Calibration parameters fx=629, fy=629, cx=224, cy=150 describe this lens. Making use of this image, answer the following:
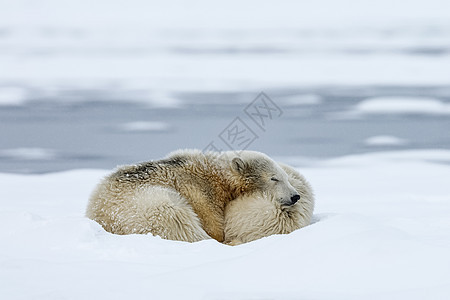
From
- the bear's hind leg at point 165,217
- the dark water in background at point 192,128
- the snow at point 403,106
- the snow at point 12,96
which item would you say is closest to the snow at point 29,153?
the dark water in background at point 192,128

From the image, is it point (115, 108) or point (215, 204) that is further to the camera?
point (115, 108)

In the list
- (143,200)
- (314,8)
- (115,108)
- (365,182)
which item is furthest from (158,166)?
(314,8)

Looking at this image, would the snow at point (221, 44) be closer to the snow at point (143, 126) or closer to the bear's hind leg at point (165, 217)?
the snow at point (143, 126)

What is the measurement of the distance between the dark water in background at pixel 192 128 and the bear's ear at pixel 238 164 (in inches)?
114

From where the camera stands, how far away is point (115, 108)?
10.2 meters

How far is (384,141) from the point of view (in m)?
7.95

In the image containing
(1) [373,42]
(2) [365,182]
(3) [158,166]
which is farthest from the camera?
(1) [373,42]

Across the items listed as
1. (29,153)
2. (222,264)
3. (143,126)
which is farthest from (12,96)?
(222,264)

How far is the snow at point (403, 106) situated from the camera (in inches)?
383

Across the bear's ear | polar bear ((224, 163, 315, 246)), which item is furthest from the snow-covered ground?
the bear's ear

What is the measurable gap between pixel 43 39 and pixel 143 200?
603 inches

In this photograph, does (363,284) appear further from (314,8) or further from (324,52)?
(314,8)

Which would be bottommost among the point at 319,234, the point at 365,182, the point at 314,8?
the point at 319,234

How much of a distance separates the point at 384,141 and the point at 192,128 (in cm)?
253
